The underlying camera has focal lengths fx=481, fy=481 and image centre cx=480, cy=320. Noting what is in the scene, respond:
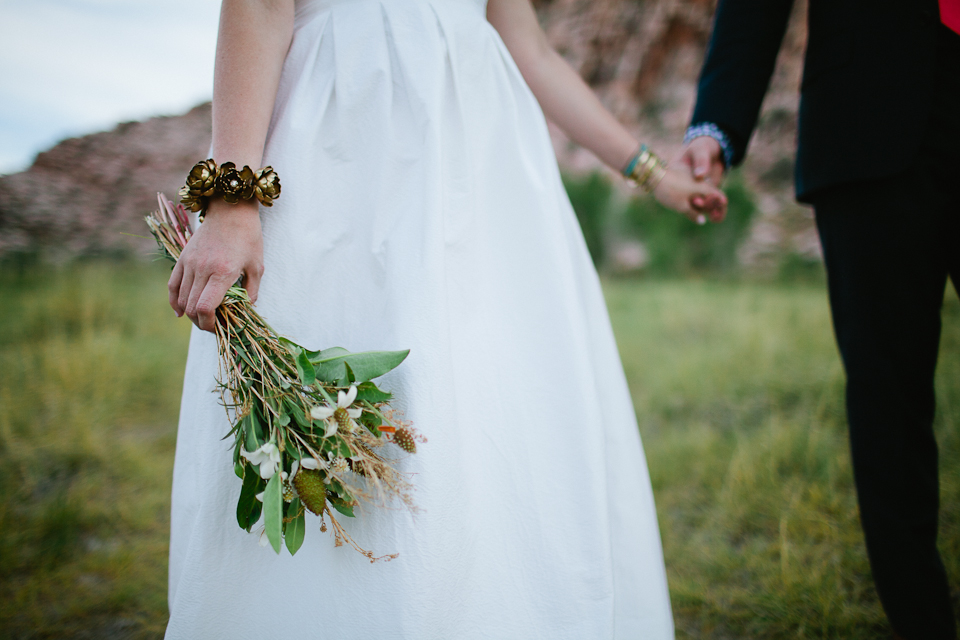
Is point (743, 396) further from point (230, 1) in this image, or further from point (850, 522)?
point (230, 1)

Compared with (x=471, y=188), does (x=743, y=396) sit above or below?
below

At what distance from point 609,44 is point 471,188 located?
13.9 metres

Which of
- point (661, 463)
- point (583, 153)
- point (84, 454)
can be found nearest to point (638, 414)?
point (661, 463)

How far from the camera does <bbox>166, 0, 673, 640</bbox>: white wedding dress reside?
0.75 m

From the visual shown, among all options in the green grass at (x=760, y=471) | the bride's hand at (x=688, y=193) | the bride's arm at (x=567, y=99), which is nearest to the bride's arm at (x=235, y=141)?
the bride's arm at (x=567, y=99)

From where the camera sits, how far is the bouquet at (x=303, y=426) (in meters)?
0.68

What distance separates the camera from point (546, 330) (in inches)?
36.4

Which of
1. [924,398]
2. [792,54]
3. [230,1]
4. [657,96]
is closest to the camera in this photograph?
[230,1]

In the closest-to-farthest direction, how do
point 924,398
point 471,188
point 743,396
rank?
point 471,188, point 924,398, point 743,396

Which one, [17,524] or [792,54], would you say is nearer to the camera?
[17,524]

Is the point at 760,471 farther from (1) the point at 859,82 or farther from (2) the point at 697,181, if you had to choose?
(1) the point at 859,82

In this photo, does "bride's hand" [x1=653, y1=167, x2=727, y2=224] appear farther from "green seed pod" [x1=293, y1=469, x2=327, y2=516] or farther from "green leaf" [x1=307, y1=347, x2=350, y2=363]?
"green seed pod" [x1=293, y1=469, x2=327, y2=516]

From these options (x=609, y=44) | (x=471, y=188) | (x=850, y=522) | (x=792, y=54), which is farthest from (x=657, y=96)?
(x=471, y=188)

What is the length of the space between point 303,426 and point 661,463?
6.79ft
